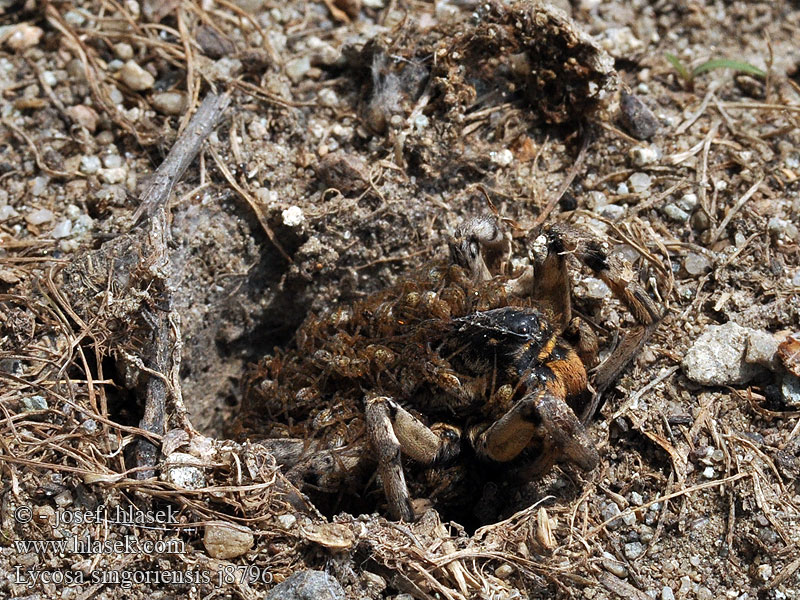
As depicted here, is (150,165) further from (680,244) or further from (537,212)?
(680,244)

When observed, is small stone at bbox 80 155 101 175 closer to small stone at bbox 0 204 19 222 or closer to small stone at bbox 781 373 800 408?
small stone at bbox 0 204 19 222

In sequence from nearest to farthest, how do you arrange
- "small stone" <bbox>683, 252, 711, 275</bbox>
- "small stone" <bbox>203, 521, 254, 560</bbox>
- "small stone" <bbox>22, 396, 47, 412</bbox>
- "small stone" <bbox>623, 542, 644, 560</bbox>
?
"small stone" <bbox>203, 521, 254, 560</bbox>, "small stone" <bbox>623, 542, 644, 560</bbox>, "small stone" <bbox>22, 396, 47, 412</bbox>, "small stone" <bbox>683, 252, 711, 275</bbox>

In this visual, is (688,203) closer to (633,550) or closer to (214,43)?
(633,550)

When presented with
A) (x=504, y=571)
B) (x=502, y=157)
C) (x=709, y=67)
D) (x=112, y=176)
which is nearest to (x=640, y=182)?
(x=502, y=157)

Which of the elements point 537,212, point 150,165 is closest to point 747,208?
point 537,212

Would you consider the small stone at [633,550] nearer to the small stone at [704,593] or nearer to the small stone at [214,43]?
the small stone at [704,593]

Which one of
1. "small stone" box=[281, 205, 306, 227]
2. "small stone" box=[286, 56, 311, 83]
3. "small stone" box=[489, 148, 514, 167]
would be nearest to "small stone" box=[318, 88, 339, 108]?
"small stone" box=[286, 56, 311, 83]
